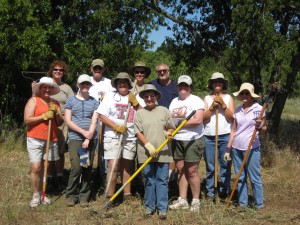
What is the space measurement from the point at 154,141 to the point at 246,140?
1245 mm

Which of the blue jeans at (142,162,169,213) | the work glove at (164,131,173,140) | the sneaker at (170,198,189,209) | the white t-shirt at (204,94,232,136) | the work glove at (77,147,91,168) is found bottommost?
the sneaker at (170,198,189,209)

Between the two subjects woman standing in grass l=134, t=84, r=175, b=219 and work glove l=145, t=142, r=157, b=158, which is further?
woman standing in grass l=134, t=84, r=175, b=219

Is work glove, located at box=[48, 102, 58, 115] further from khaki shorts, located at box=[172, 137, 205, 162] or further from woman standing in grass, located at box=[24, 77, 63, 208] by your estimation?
khaki shorts, located at box=[172, 137, 205, 162]

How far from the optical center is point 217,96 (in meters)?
5.79

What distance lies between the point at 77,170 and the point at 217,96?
2.21 metres

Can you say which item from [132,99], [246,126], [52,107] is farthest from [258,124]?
[52,107]

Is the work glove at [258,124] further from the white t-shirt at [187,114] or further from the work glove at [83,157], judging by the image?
the work glove at [83,157]

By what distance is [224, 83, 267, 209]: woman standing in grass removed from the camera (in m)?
5.59

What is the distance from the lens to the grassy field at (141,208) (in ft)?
17.5

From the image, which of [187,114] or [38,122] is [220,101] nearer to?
[187,114]

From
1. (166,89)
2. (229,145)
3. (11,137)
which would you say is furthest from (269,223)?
(11,137)

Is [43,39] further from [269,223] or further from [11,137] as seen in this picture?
[269,223]

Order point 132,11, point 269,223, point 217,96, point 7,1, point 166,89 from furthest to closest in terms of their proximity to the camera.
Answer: point 132,11
point 7,1
point 166,89
point 217,96
point 269,223

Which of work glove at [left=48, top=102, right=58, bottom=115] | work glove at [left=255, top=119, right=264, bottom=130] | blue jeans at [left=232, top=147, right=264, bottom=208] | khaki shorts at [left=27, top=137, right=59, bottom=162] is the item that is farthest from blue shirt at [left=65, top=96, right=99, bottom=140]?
work glove at [left=255, top=119, right=264, bottom=130]
